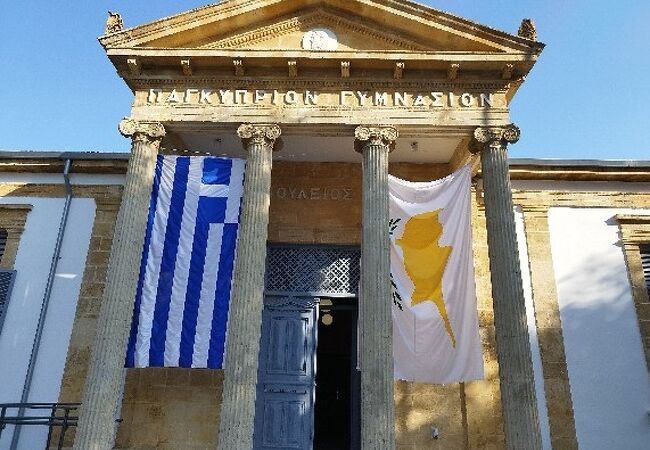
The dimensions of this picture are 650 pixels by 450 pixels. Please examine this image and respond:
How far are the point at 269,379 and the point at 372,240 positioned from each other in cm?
330

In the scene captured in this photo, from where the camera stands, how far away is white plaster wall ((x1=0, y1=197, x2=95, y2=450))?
9141 mm

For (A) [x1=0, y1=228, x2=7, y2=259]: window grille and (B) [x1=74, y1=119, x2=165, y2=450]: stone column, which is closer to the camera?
(B) [x1=74, y1=119, x2=165, y2=450]: stone column

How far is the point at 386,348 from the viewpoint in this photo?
727 cm

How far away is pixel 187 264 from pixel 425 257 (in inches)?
146

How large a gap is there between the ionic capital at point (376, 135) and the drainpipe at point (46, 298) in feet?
20.3

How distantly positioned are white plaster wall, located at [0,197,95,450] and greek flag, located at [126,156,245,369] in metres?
2.70

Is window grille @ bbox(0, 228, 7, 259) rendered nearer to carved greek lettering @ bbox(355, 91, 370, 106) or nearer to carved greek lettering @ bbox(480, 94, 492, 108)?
carved greek lettering @ bbox(355, 91, 370, 106)

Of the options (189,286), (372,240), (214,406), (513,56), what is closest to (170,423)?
(214,406)

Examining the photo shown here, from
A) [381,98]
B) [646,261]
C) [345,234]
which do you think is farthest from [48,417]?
[646,261]

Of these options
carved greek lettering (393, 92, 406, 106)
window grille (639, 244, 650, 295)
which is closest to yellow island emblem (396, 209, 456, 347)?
carved greek lettering (393, 92, 406, 106)

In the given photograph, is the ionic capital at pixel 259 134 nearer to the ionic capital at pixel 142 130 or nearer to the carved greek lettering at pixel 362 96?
the ionic capital at pixel 142 130

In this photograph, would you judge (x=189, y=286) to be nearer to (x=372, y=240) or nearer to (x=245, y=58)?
(x=372, y=240)

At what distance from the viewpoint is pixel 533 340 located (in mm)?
9156

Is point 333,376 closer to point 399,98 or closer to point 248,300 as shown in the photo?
point 248,300
